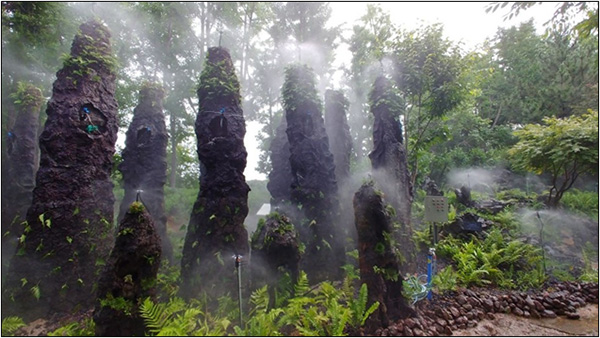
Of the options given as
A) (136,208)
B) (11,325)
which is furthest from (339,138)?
(11,325)

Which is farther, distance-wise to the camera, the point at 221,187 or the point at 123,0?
the point at 123,0

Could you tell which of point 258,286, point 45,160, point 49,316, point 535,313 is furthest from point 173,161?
point 535,313

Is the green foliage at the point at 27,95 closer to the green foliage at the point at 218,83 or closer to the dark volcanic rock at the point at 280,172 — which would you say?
the green foliage at the point at 218,83

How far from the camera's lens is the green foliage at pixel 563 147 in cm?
703

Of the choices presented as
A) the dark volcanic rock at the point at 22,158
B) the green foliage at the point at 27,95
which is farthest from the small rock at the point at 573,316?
the green foliage at the point at 27,95

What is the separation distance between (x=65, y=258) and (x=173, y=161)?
876 centimetres

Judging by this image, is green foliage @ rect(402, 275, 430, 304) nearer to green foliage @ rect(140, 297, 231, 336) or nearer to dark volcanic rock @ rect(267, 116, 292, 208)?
green foliage @ rect(140, 297, 231, 336)

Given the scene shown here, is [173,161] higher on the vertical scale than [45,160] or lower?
higher

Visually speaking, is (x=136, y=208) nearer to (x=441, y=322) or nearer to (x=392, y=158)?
(x=441, y=322)

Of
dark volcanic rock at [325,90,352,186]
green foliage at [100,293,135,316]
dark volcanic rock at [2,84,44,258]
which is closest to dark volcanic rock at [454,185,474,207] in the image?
dark volcanic rock at [325,90,352,186]

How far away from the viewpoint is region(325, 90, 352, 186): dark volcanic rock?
8.84 metres

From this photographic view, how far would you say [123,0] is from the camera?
9.52m

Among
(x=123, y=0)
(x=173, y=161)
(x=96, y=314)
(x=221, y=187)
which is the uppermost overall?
(x=123, y=0)

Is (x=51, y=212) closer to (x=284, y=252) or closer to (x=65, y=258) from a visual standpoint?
(x=65, y=258)
